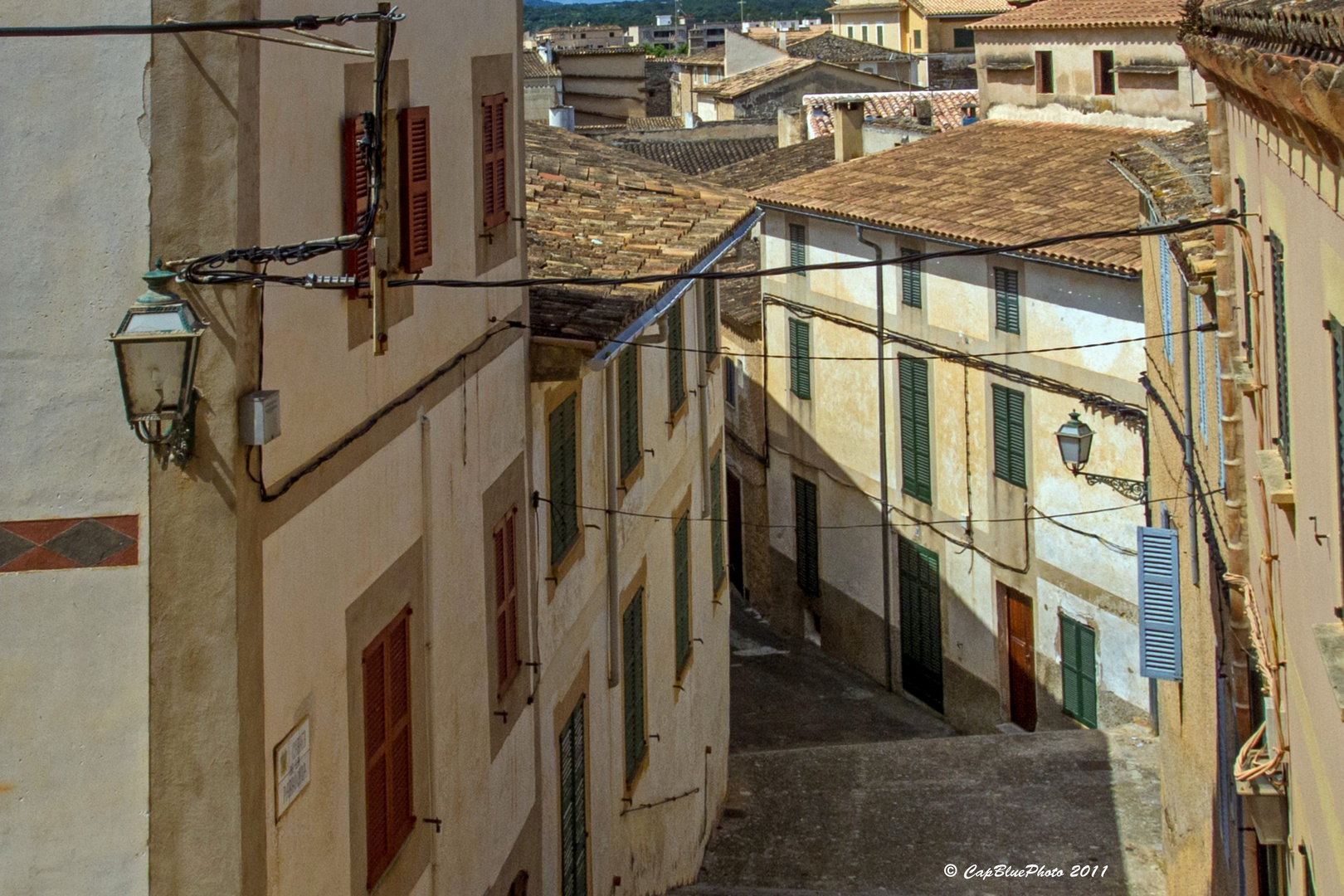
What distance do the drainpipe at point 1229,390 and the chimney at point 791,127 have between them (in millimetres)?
29861

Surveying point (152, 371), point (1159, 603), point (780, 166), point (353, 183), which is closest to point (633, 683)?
point (1159, 603)

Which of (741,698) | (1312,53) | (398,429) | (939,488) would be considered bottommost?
(741,698)

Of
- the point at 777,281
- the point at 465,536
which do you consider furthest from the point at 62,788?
the point at 777,281

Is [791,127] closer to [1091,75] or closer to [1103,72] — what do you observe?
[1091,75]

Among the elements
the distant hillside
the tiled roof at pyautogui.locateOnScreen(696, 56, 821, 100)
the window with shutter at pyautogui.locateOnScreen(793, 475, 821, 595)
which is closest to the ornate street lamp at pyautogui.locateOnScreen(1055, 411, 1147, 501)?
the window with shutter at pyautogui.locateOnScreen(793, 475, 821, 595)

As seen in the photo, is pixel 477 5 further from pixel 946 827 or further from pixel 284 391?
pixel 946 827

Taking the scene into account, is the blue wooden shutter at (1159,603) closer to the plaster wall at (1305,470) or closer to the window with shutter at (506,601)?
the plaster wall at (1305,470)

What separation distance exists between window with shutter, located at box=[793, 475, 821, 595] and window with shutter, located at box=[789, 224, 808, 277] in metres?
3.69

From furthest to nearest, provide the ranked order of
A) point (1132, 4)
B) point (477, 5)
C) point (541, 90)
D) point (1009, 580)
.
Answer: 1. point (541, 90)
2. point (1132, 4)
3. point (1009, 580)
4. point (477, 5)

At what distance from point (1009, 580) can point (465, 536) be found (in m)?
14.1

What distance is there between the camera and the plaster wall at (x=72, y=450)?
5512 millimetres

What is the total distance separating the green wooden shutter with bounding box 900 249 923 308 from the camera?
911 inches

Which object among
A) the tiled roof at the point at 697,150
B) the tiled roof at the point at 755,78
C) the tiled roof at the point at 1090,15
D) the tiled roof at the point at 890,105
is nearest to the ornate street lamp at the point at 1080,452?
the tiled roof at the point at 1090,15

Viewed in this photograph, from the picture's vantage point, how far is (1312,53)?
536 cm
